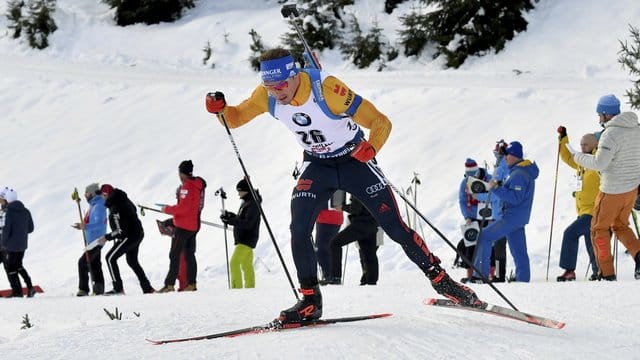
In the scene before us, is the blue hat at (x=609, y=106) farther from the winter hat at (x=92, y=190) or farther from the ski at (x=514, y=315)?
the winter hat at (x=92, y=190)

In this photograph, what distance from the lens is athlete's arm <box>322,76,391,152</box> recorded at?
5.19 m

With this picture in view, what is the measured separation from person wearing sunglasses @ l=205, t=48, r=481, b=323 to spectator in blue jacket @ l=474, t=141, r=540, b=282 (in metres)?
3.66

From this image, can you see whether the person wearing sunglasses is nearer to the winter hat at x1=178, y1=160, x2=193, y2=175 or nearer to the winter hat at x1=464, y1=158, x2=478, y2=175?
the winter hat at x1=178, y1=160, x2=193, y2=175

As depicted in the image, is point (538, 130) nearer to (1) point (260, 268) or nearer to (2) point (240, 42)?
(1) point (260, 268)

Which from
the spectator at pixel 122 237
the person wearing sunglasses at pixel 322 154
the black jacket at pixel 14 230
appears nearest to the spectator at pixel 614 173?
the person wearing sunglasses at pixel 322 154

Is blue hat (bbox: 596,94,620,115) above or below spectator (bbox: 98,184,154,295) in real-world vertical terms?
above

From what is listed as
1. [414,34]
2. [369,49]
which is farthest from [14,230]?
[414,34]

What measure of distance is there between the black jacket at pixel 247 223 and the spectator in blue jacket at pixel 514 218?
2.57 metres

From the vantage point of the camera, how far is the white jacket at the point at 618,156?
723 centimetres

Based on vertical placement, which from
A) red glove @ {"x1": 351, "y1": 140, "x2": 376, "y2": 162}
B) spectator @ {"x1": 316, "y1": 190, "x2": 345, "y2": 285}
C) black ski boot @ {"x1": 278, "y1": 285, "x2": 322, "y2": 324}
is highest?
red glove @ {"x1": 351, "y1": 140, "x2": 376, "y2": 162}

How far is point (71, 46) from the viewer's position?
27875 mm

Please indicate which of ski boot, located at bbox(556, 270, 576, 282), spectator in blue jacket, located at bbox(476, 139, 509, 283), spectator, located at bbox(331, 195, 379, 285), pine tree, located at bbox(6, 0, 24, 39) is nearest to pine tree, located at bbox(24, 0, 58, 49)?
pine tree, located at bbox(6, 0, 24, 39)

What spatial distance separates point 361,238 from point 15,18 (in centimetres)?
2364

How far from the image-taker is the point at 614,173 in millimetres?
7367
